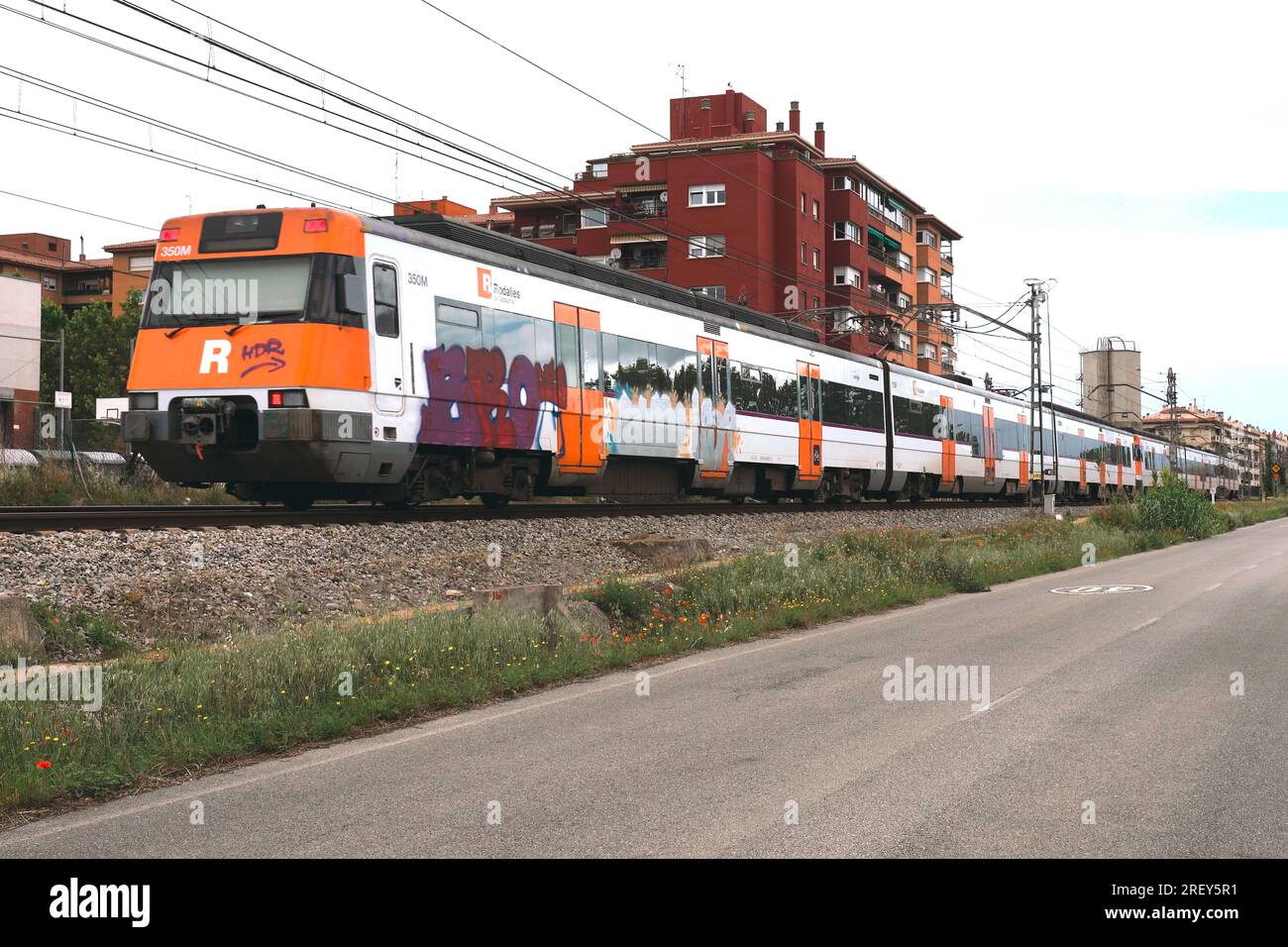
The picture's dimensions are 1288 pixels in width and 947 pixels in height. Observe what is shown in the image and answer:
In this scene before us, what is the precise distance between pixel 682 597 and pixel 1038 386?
26.5 meters

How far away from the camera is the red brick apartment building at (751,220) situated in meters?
61.3

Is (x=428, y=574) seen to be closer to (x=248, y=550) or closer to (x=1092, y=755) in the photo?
(x=248, y=550)

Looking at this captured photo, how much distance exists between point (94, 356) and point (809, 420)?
58.7 m

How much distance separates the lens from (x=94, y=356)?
74.3 metres

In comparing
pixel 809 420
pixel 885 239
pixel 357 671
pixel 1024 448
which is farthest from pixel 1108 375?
pixel 357 671

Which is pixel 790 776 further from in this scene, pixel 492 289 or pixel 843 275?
pixel 843 275

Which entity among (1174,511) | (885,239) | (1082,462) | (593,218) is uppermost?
(593,218)

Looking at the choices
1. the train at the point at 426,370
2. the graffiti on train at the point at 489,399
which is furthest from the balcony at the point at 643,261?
the graffiti on train at the point at 489,399

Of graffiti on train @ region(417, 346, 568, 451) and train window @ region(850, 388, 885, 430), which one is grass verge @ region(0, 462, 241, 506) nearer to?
graffiti on train @ region(417, 346, 568, 451)

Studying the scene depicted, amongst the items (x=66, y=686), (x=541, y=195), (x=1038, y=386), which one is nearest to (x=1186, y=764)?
(x=66, y=686)

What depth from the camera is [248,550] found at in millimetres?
13141

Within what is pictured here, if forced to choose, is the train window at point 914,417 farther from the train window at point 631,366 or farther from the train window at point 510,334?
the train window at point 510,334

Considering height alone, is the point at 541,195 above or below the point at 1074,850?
above

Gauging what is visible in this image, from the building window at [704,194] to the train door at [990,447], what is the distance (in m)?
24.4
